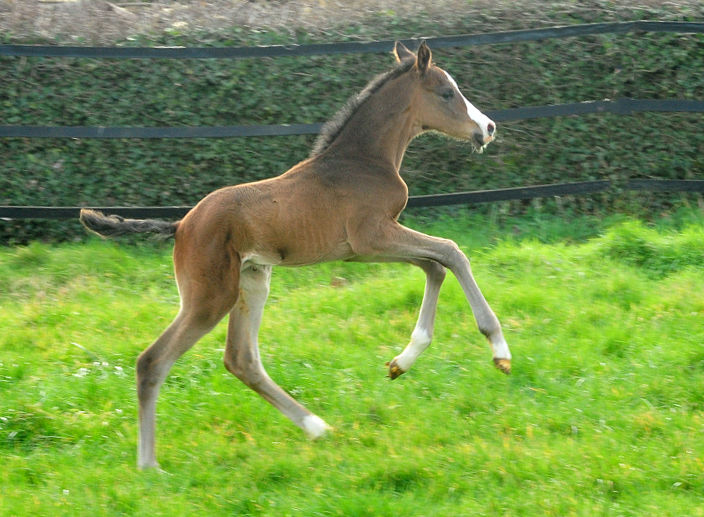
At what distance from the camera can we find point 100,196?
26.3 ft

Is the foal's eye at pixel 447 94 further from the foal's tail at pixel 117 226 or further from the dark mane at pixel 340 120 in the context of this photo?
the foal's tail at pixel 117 226

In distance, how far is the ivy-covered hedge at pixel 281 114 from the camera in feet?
25.9

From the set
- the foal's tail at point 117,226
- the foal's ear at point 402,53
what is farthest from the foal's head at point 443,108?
the foal's tail at point 117,226

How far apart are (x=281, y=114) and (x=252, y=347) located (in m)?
3.68

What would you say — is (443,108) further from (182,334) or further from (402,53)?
(182,334)

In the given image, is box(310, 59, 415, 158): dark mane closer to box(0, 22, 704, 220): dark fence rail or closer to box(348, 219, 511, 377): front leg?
box(348, 219, 511, 377): front leg

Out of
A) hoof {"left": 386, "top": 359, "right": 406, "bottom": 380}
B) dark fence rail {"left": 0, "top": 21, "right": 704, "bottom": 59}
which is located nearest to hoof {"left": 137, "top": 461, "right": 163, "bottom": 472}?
hoof {"left": 386, "top": 359, "right": 406, "bottom": 380}

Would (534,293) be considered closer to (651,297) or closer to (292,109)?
(651,297)

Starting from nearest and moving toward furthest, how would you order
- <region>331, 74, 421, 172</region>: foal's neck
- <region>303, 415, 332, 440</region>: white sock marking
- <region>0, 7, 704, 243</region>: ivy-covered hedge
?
<region>303, 415, 332, 440</region>: white sock marking → <region>331, 74, 421, 172</region>: foal's neck → <region>0, 7, 704, 243</region>: ivy-covered hedge

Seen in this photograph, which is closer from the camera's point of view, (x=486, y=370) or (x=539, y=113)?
(x=486, y=370)

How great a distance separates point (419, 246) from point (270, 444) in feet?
4.35

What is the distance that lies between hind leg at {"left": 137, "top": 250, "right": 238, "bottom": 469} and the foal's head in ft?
5.24

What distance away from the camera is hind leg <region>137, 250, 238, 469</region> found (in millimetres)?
4383

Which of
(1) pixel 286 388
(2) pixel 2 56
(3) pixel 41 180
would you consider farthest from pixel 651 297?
(2) pixel 2 56
